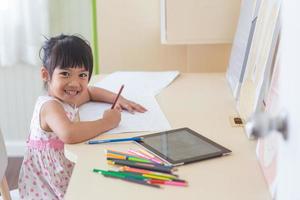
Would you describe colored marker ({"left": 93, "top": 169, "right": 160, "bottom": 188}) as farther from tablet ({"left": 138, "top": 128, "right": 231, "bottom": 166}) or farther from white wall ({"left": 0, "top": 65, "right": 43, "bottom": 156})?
white wall ({"left": 0, "top": 65, "right": 43, "bottom": 156})

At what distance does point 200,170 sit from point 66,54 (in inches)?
20.7

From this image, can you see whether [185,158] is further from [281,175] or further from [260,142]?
[281,175]

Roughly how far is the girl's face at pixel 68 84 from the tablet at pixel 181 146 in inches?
10.8

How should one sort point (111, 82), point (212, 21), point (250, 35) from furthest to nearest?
point (212, 21)
point (111, 82)
point (250, 35)

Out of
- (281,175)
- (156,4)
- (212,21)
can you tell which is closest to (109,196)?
(281,175)

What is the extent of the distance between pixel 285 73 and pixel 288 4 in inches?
2.9

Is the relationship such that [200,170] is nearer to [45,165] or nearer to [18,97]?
[45,165]

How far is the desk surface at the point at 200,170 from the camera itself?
76 centimetres

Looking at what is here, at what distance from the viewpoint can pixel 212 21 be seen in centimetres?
163

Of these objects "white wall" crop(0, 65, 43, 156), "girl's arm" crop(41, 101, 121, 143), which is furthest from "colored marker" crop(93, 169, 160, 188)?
"white wall" crop(0, 65, 43, 156)

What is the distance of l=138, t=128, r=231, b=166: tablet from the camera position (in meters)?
0.89

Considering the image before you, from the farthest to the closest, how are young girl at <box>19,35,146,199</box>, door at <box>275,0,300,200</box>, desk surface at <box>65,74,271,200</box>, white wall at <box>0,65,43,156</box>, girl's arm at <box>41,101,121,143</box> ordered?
white wall at <box>0,65,43,156</box> < young girl at <box>19,35,146,199</box> < girl's arm at <box>41,101,121,143</box> < desk surface at <box>65,74,271,200</box> < door at <box>275,0,300,200</box>

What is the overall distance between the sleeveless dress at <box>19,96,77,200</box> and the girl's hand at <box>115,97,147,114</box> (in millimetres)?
113

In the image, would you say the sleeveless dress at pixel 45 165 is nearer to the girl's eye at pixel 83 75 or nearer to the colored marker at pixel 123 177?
A: the girl's eye at pixel 83 75
